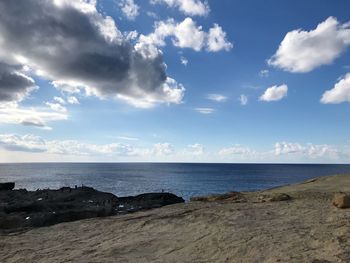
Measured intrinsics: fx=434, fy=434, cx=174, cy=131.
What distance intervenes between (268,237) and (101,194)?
2519 centimetres

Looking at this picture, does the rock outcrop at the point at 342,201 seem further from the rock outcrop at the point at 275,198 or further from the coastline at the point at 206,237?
the rock outcrop at the point at 275,198

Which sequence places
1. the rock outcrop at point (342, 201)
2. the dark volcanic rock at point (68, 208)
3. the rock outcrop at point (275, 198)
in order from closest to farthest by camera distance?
the rock outcrop at point (342, 201)
the rock outcrop at point (275, 198)
the dark volcanic rock at point (68, 208)

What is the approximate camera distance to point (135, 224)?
13.1m

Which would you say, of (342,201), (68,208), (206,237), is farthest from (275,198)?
(68,208)

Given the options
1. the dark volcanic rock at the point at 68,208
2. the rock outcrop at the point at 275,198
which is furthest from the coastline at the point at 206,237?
the dark volcanic rock at the point at 68,208

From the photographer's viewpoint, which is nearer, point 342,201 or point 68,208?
point 342,201

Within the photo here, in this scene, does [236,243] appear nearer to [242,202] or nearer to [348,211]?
[348,211]

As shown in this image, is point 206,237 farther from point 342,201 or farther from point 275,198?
point 275,198

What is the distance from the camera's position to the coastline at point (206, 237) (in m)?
9.10

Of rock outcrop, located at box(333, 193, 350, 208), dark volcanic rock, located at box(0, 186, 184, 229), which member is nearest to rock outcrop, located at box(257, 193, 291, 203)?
rock outcrop, located at box(333, 193, 350, 208)

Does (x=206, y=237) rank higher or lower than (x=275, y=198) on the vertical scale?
lower

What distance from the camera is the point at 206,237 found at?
34.7ft

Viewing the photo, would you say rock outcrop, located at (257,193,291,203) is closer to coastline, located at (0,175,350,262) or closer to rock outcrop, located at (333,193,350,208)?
coastline, located at (0,175,350,262)

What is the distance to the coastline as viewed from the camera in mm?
9102
